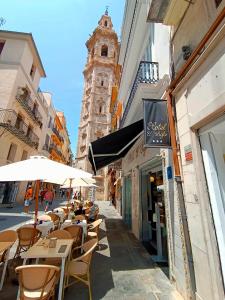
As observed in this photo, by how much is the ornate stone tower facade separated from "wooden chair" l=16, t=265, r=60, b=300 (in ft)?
96.3

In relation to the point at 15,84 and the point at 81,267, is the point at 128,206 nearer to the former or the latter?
the point at 81,267

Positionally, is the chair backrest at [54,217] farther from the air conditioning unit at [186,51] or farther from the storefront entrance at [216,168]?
the air conditioning unit at [186,51]

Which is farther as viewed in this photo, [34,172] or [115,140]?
[115,140]

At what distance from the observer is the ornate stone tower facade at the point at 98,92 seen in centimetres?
3369

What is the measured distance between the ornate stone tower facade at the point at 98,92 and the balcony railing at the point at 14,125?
13.9 meters

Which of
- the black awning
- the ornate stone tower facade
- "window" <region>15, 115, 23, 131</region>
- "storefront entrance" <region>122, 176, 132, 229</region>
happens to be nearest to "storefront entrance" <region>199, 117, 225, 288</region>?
the black awning

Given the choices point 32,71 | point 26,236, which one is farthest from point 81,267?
point 32,71

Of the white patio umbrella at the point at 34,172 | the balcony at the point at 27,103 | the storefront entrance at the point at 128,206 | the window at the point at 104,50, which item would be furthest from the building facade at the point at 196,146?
the window at the point at 104,50

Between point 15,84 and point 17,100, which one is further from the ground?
point 15,84

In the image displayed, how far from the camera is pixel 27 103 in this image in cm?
1825

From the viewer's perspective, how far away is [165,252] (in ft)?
18.4

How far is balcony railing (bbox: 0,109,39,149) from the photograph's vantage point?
14672 millimetres

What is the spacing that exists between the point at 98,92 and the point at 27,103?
21004mm

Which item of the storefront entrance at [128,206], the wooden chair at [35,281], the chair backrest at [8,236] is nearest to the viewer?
the wooden chair at [35,281]
